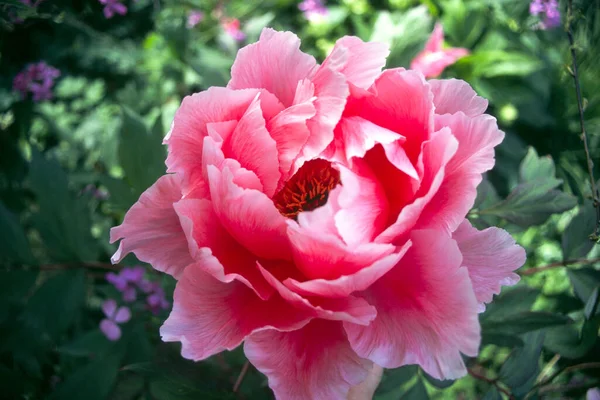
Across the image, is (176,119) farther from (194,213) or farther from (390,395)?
(390,395)

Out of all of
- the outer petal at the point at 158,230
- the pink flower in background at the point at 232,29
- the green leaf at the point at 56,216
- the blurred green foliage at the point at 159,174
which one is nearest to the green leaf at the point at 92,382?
the blurred green foliage at the point at 159,174

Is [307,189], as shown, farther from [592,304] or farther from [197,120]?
[592,304]

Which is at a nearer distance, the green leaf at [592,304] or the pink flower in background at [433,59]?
the green leaf at [592,304]

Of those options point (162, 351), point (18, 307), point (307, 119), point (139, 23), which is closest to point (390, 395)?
point (162, 351)

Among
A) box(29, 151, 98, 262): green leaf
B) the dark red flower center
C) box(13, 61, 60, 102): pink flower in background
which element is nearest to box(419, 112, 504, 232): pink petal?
the dark red flower center

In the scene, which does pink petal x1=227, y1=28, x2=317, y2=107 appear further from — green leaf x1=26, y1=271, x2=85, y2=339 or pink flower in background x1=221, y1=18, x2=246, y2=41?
pink flower in background x1=221, y1=18, x2=246, y2=41

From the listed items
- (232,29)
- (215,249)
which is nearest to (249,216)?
(215,249)

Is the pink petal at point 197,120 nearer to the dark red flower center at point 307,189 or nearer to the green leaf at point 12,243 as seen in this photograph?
the dark red flower center at point 307,189
